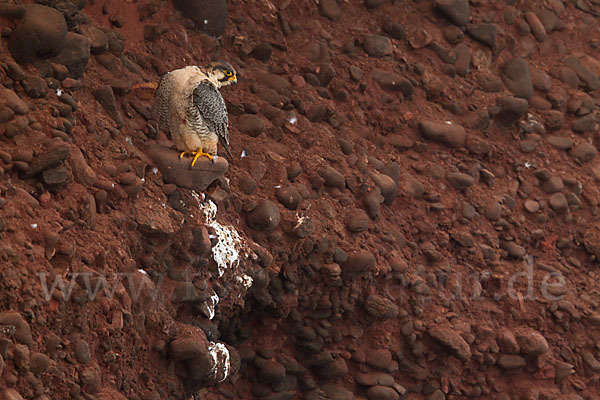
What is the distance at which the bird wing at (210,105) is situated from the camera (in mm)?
6926

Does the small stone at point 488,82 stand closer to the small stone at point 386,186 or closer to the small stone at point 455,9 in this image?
the small stone at point 455,9

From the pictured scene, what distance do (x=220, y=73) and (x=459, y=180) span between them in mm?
2832

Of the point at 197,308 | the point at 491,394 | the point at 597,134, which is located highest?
the point at 197,308

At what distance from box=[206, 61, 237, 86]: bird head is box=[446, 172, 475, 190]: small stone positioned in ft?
8.81

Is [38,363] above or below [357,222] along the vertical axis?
above

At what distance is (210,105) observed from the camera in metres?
6.93

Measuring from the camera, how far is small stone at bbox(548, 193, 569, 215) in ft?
32.2

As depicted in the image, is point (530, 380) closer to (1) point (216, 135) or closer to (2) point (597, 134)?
(2) point (597, 134)

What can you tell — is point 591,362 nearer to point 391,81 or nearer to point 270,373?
point 391,81

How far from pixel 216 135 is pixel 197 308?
105 cm

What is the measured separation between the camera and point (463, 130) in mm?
9648

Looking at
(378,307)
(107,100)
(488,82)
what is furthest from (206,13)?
(488,82)

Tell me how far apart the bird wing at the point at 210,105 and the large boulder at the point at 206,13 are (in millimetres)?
1735

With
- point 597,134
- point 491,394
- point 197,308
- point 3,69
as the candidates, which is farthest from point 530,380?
point 3,69
